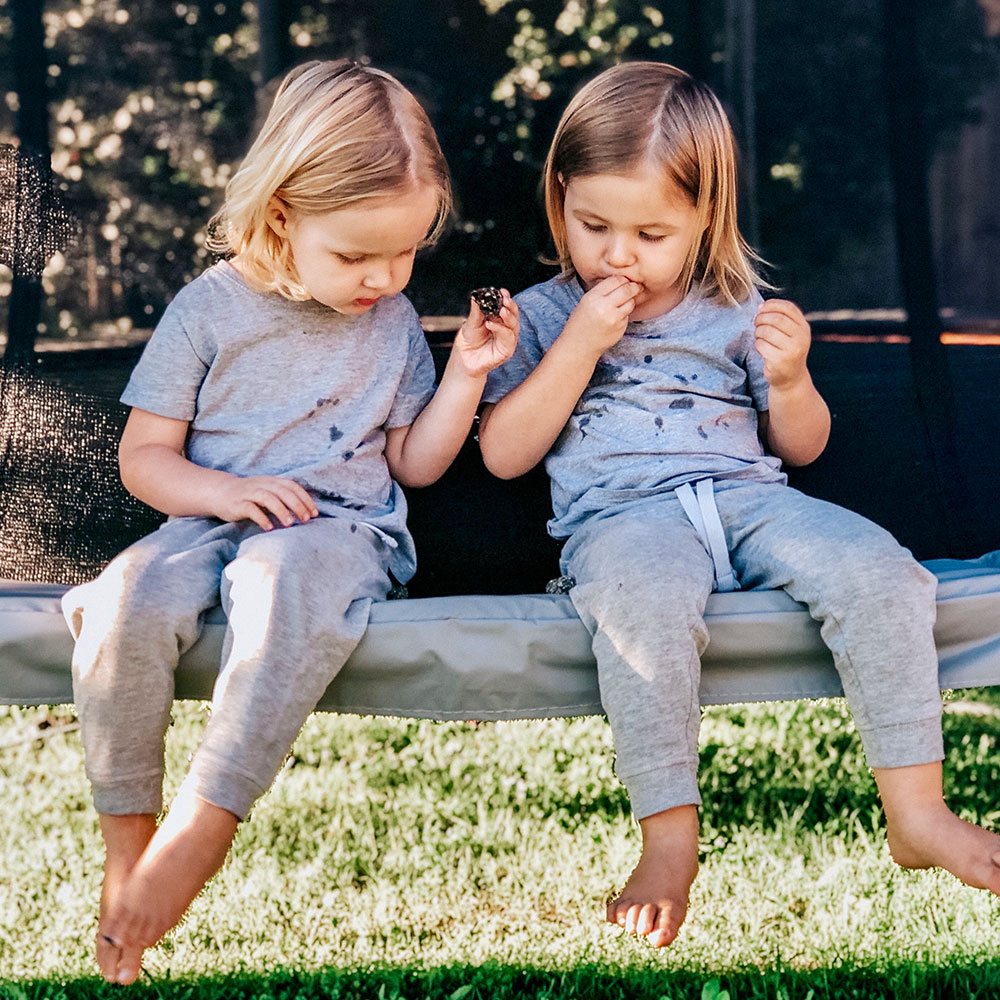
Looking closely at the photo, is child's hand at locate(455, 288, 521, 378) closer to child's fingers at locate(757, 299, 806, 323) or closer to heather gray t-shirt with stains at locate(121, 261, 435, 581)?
heather gray t-shirt with stains at locate(121, 261, 435, 581)

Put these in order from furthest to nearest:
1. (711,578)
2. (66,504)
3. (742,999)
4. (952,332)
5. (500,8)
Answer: (500,8)
(952,332)
(66,504)
(742,999)
(711,578)

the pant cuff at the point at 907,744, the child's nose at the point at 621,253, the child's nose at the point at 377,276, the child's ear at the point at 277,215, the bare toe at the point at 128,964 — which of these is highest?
the child's ear at the point at 277,215

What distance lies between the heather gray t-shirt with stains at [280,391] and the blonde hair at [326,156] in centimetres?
7

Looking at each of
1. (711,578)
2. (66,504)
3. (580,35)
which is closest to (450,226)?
(580,35)

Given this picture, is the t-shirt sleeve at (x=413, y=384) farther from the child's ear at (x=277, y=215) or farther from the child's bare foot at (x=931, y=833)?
the child's bare foot at (x=931, y=833)

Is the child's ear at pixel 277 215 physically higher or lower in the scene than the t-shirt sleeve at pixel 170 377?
higher

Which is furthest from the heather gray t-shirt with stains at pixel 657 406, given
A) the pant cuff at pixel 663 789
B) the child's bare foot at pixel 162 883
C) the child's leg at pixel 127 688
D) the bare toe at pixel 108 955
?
the bare toe at pixel 108 955

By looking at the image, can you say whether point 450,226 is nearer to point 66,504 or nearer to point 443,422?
point 443,422

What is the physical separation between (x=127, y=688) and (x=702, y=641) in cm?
61

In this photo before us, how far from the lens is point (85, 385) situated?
196cm

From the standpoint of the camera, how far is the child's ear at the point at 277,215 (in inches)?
62.7

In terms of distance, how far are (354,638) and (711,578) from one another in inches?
16.4

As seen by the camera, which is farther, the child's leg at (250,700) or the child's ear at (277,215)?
the child's ear at (277,215)

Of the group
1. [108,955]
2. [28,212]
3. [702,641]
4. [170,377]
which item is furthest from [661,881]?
[28,212]
